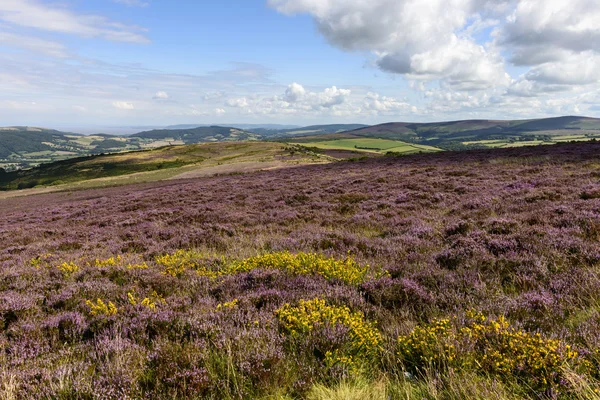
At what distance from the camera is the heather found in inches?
116

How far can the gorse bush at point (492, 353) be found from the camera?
9.19ft

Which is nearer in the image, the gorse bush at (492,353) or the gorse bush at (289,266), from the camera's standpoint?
the gorse bush at (492,353)

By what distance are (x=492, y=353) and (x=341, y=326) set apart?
1.58 metres

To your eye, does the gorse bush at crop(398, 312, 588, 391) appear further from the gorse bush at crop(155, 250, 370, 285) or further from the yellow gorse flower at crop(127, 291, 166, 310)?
the yellow gorse flower at crop(127, 291, 166, 310)

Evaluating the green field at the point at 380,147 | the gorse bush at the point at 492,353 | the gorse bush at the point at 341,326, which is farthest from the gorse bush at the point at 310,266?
the green field at the point at 380,147

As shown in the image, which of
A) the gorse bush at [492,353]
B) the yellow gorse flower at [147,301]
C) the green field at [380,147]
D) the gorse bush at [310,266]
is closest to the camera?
the gorse bush at [492,353]

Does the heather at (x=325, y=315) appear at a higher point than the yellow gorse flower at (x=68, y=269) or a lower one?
higher

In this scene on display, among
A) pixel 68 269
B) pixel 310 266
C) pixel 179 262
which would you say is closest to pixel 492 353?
pixel 310 266

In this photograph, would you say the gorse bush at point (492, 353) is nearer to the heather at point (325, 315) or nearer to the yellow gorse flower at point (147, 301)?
the heather at point (325, 315)

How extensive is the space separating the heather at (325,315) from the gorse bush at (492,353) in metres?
0.02

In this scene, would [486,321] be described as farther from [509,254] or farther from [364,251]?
[364,251]

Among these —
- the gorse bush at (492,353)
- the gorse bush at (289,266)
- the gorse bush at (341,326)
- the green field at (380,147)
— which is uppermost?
the green field at (380,147)

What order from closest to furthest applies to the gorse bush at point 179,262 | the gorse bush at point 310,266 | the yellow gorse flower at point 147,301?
1. the yellow gorse flower at point 147,301
2. the gorse bush at point 310,266
3. the gorse bush at point 179,262

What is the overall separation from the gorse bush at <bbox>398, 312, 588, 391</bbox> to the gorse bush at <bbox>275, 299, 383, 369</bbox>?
0.36 metres
